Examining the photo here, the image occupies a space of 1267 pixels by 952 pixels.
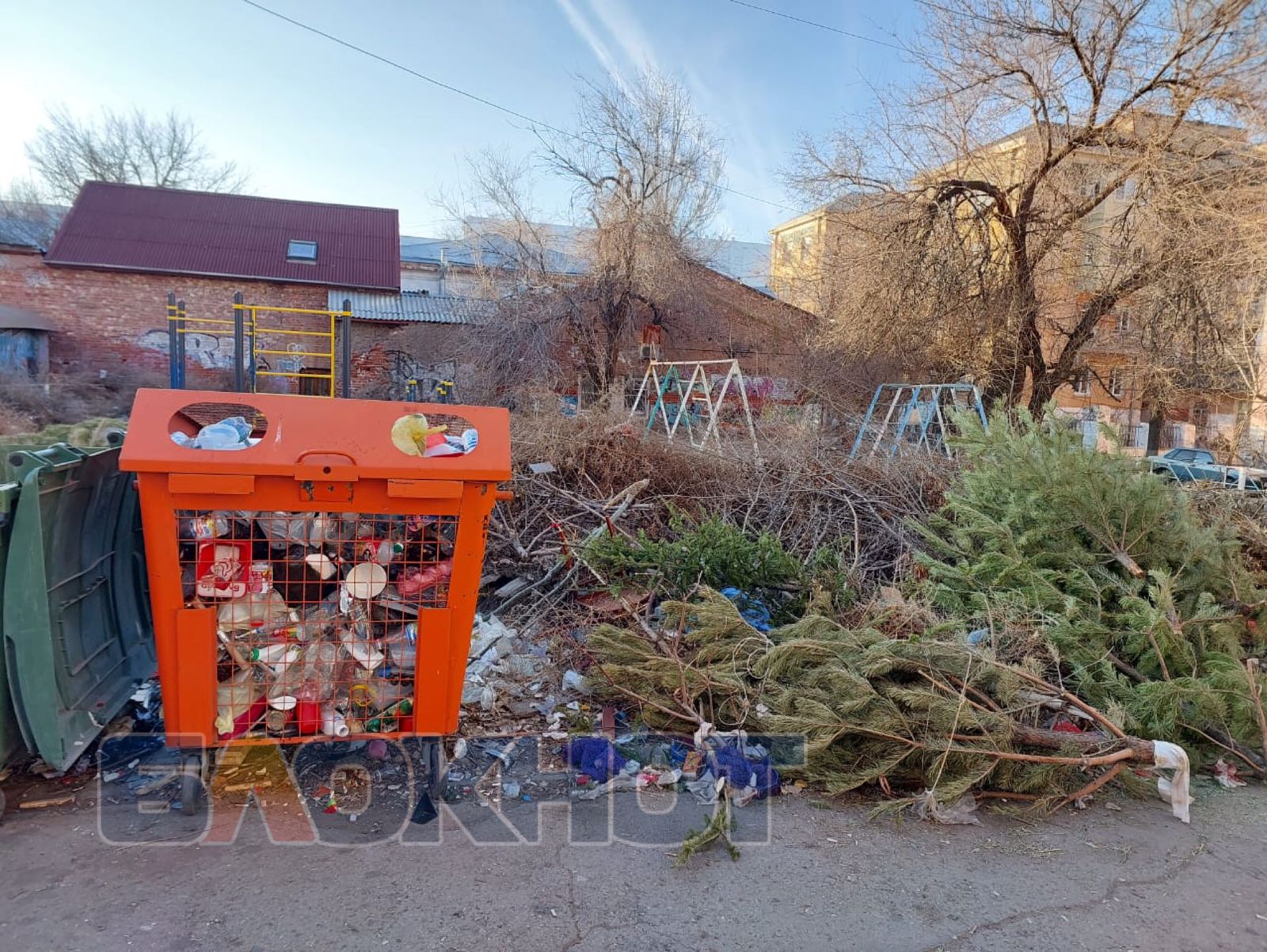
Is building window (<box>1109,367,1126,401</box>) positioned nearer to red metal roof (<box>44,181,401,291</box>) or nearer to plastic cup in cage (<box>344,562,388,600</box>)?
plastic cup in cage (<box>344,562,388,600</box>)

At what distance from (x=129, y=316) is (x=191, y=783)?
71.1 feet

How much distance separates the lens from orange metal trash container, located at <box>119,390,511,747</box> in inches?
99.7

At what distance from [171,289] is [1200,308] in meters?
22.2

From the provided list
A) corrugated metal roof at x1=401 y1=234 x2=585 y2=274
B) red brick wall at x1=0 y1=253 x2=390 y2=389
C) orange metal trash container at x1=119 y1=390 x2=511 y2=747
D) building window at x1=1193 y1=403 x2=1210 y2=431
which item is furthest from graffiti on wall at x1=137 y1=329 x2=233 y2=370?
building window at x1=1193 y1=403 x2=1210 y2=431

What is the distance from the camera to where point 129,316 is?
20281 mm

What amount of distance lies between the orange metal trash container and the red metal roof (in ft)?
66.5

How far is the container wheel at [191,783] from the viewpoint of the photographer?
8.76ft

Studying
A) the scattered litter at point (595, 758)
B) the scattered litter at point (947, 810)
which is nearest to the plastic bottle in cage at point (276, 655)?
the scattered litter at point (595, 758)

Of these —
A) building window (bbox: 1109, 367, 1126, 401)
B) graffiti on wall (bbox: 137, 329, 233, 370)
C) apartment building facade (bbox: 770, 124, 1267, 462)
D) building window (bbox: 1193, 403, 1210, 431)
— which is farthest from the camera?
building window (bbox: 1193, 403, 1210, 431)

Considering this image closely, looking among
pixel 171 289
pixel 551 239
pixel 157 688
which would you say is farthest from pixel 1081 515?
pixel 171 289

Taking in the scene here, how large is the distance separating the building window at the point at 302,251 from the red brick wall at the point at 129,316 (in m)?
1.18

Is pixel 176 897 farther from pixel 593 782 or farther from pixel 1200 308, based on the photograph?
pixel 1200 308

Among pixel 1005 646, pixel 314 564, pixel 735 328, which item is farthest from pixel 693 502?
pixel 735 328

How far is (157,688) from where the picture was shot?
11.5ft
